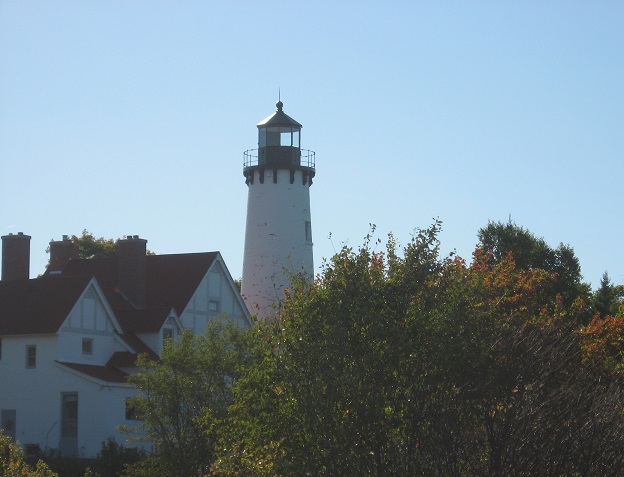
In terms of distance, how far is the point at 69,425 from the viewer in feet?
135

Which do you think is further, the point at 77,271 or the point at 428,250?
the point at 77,271

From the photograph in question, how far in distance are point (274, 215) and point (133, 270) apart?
8.12 metres

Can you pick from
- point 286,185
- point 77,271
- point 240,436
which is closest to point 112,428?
point 77,271

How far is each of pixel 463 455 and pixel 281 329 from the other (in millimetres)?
3908

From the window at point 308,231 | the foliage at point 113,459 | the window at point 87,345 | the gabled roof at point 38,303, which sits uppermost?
the window at point 308,231

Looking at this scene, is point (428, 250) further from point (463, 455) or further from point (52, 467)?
point (52, 467)

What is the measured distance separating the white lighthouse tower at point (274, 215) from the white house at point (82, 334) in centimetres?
395

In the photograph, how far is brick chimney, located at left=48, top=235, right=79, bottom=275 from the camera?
5250 cm

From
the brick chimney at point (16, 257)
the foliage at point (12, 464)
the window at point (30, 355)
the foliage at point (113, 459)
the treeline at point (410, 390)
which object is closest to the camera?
the treeline at point (410, 390)

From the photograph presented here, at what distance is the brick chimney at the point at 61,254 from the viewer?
52.5 m

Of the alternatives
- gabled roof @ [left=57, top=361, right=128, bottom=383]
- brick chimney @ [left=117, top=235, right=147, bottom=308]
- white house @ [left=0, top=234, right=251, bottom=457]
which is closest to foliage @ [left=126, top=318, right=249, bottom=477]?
white house @ [left=0, top=234, right=251, bottom=457]

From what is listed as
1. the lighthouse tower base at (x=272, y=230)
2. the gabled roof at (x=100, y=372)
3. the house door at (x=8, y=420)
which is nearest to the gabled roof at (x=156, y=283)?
the gabled roof at (x=100, y=372)

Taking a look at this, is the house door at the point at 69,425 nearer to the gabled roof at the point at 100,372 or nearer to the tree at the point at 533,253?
the gabled roof at the point at 100,372

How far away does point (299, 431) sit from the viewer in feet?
59.3
